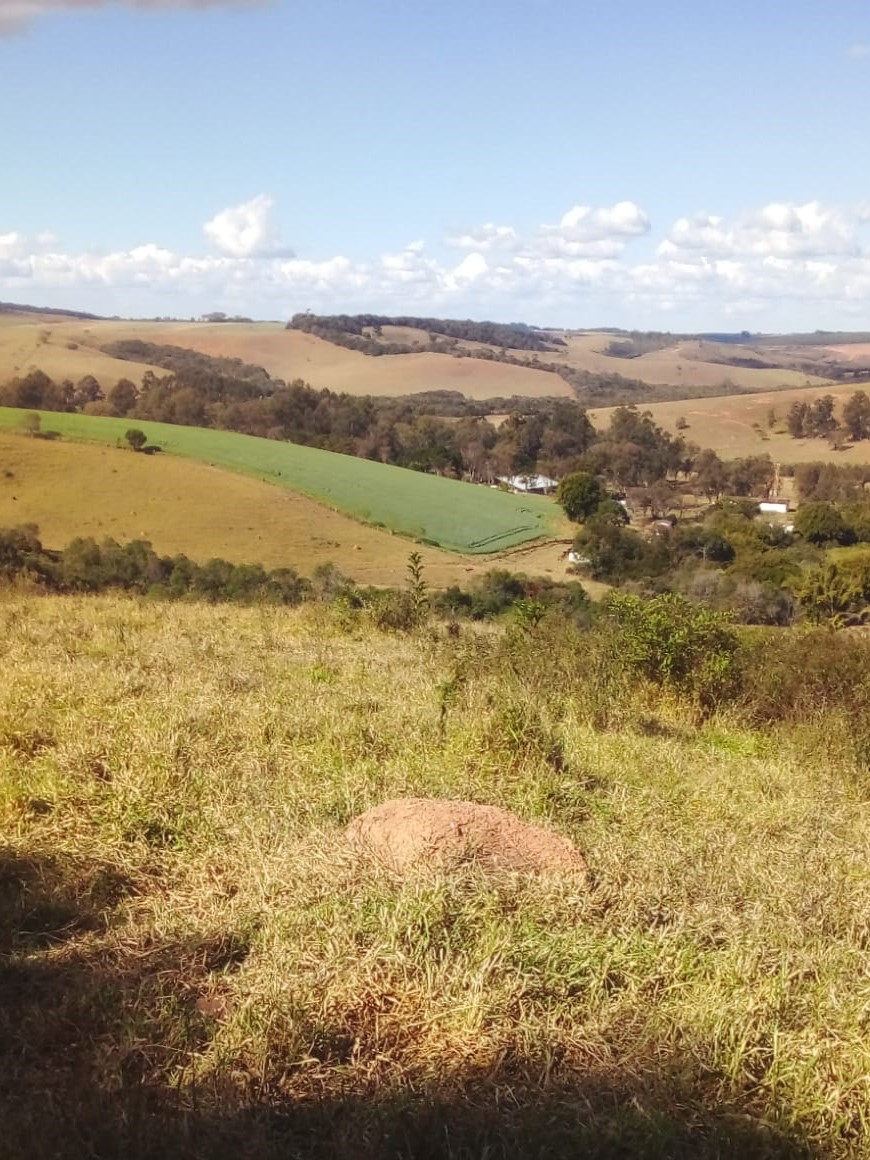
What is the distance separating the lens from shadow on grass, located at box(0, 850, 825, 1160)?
2.43 m

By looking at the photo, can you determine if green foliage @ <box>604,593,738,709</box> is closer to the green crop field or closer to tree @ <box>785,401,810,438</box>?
the green crop field

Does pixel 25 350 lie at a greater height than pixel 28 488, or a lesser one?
greater

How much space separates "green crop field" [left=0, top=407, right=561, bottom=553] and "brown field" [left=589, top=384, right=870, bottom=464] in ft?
83.6

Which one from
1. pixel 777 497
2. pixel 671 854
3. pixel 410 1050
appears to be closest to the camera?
pixel 410 1050

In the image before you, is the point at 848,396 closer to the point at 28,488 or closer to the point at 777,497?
the point at 777,497

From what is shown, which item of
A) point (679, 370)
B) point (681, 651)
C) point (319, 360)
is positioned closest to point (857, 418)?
point (319, 360)

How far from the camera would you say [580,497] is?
1650 inches

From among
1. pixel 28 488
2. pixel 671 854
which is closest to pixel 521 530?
Result: pixel 28 488

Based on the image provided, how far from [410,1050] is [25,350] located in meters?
70.8

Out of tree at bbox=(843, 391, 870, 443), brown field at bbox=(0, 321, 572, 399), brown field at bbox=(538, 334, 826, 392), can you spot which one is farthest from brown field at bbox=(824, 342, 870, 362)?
tree at bbox=(843, 391, 870, 443)

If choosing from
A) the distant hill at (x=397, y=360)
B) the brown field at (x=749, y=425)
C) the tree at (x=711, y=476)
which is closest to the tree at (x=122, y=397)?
the distant hill at (x=397, y=360)

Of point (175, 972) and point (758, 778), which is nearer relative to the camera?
point (175, 972)

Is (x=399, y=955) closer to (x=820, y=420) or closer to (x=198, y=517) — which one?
(x=198, y=517)

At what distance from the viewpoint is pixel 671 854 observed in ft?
13.7
